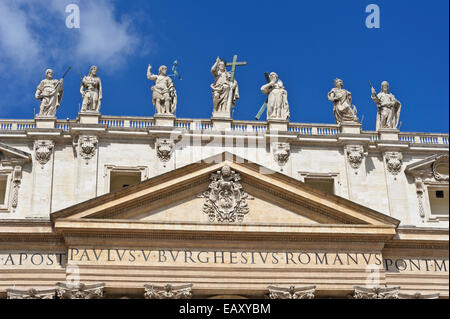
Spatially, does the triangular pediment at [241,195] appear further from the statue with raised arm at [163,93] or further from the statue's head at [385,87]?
the statue's head at [385,87]

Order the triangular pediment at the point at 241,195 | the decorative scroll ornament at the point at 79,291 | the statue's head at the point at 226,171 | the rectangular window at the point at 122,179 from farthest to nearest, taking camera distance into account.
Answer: the rectangular window at the point at 122,179 → the statue's head at the point at 226,171 → the triangular pediment at the point at 241,195 → the decorative scroll ornament at the point at 79,291

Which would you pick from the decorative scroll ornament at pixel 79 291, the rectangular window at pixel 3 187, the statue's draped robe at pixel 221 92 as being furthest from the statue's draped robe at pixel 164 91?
the decorative scroll ornament at pixel 79 291

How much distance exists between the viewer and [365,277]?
1572 inches

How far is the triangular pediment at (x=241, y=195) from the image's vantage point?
39906mm

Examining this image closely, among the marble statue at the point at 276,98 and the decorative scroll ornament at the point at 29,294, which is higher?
the marble statue at the point at 276,98

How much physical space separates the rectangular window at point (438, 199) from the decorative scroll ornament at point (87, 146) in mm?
14094

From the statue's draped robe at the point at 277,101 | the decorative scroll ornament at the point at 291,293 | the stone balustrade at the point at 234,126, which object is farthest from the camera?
the statue's draped robe at the point at 277,101

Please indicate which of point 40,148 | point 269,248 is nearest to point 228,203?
point 269,248

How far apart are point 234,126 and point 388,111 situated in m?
6.67

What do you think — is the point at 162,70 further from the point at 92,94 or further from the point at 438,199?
the point at 438,199

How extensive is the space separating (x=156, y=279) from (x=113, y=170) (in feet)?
17.6

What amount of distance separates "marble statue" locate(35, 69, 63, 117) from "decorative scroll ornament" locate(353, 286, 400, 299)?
14361 millimetres

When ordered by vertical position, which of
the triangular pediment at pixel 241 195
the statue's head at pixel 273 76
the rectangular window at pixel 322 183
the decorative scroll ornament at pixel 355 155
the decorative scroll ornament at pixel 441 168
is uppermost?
the statue's head at pixel 273 76

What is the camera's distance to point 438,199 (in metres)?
43.6
